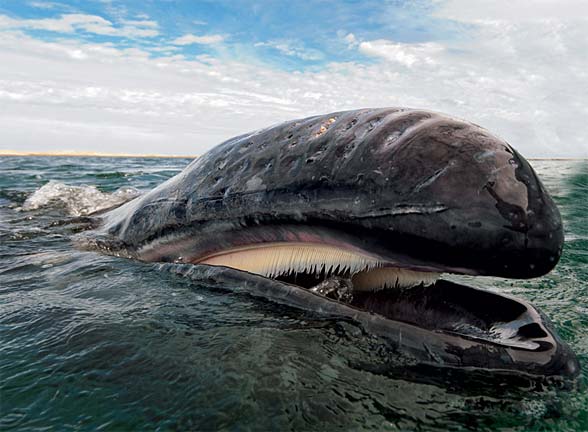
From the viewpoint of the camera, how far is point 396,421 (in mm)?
1984

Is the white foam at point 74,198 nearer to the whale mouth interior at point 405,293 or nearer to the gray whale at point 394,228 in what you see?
the gray whale at point 394,228

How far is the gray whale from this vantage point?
2.33 m

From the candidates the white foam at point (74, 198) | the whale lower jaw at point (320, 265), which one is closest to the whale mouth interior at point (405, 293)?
the whale lower jaw at point (320, 265)

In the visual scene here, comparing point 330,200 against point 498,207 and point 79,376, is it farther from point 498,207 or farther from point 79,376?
point 79,376

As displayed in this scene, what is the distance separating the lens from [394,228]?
256 cm

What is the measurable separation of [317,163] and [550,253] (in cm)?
132

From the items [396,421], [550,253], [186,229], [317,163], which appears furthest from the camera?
[186,229]

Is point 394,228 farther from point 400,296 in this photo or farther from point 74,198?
point 74,198

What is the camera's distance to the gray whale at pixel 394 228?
2.33 meters

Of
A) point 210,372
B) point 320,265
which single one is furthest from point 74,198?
point 210,372

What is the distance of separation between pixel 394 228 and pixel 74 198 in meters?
7.33

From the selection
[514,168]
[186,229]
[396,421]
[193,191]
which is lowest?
[396,421]

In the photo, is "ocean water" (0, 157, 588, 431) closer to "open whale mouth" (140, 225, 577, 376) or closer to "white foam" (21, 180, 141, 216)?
"open whale mouth" (140, 225, 577, 376)

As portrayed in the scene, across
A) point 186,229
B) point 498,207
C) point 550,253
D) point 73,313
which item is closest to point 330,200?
point 498,207
